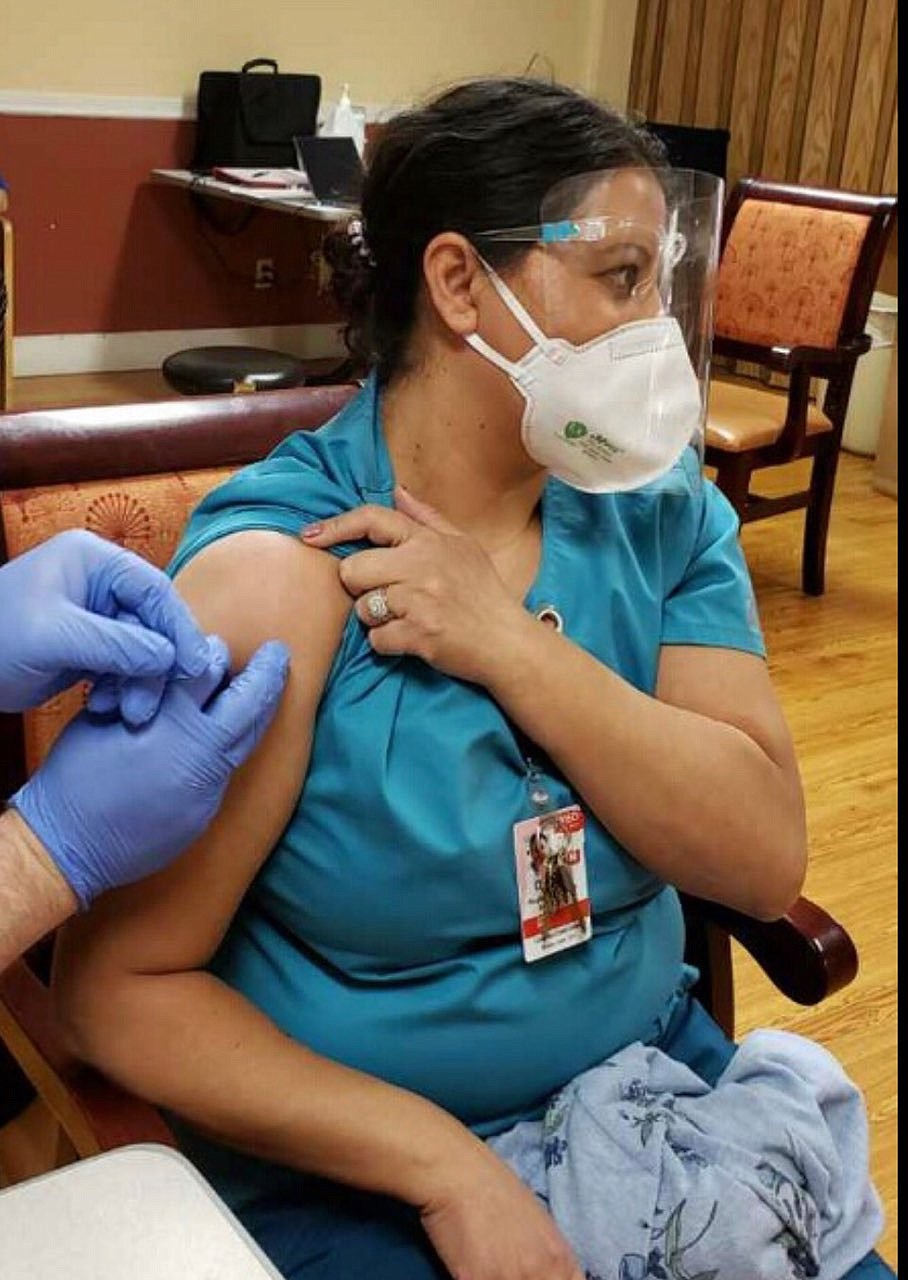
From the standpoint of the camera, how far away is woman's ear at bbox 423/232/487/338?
1.18m

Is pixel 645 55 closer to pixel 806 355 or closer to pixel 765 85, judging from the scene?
pixel 765 85

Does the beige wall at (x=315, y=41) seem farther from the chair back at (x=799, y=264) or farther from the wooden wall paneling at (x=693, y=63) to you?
the chair back at (x=799, y=264)

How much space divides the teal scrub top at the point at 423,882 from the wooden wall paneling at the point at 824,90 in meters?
4.64

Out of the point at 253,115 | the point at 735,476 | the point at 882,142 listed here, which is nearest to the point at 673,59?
the point at 882,142

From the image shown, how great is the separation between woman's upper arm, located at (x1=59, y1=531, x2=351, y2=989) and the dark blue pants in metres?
0.22

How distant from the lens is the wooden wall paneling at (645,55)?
19.8 ft

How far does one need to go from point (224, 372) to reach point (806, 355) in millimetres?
1466

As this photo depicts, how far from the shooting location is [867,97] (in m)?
5.16

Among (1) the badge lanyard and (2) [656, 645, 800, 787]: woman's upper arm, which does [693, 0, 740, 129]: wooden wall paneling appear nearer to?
(2) [656, 645, 800, 787]: woman's upper arm

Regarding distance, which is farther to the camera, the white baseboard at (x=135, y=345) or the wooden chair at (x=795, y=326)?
the white baseboard at (x=135, y=345)

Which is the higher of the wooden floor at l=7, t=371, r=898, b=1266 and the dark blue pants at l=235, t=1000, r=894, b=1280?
the dark blue pants at l=235, t=1000, r=894, b=1280

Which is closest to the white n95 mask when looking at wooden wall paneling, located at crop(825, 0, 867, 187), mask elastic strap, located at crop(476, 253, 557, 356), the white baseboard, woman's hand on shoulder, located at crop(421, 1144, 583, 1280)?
mask elastic strap, located at crop(476, 253, 557, 356)

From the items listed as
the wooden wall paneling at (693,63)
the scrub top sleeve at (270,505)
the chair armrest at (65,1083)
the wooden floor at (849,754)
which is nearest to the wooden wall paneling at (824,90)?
the wooden wall paneling at (693,63)

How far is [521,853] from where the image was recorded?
3.65 feet
